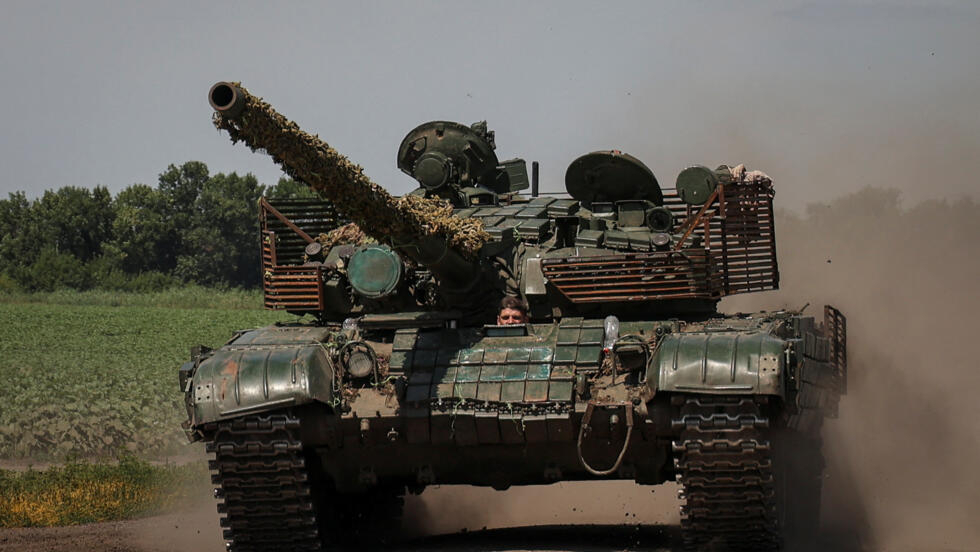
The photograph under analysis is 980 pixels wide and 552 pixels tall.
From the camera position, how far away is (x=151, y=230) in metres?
74.1

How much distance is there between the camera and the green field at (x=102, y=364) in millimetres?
27969

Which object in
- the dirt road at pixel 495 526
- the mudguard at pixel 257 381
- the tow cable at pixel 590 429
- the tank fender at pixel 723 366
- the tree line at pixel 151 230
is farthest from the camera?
the tree line at pixel 151 230

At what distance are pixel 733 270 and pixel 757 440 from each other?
3.60 m

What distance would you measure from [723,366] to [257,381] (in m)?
4.20

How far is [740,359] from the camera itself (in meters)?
14.1

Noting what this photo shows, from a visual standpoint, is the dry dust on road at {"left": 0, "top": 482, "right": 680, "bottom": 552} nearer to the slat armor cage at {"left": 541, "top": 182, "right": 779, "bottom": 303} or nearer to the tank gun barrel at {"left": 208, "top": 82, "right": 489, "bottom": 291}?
the slat armor cage at {"left": 541, "top": 182, "right": 779, "bottom": 303}

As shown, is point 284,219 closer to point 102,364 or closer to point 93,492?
point 93,492

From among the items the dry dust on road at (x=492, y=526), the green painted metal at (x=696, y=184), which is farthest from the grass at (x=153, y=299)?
the green painted metal at (x=696, y=184)

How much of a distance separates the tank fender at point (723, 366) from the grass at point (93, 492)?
8.43 meters

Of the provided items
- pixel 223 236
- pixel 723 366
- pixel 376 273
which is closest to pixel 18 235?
pixel 223 236

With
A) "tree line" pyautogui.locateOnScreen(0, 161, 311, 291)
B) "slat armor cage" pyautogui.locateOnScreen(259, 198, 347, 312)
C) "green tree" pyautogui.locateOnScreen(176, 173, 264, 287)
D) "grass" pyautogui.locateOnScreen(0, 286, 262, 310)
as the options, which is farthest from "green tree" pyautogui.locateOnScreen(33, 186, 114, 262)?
"slat armor cage" pyautogui.locateOnScreen(259, 198, 347, 312)

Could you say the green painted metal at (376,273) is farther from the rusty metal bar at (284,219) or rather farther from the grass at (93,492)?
the grass at (93,492)

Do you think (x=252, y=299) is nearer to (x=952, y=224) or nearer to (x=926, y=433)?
(x=952, y=224)

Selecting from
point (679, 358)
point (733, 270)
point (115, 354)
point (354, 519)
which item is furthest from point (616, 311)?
point (115, 354)
